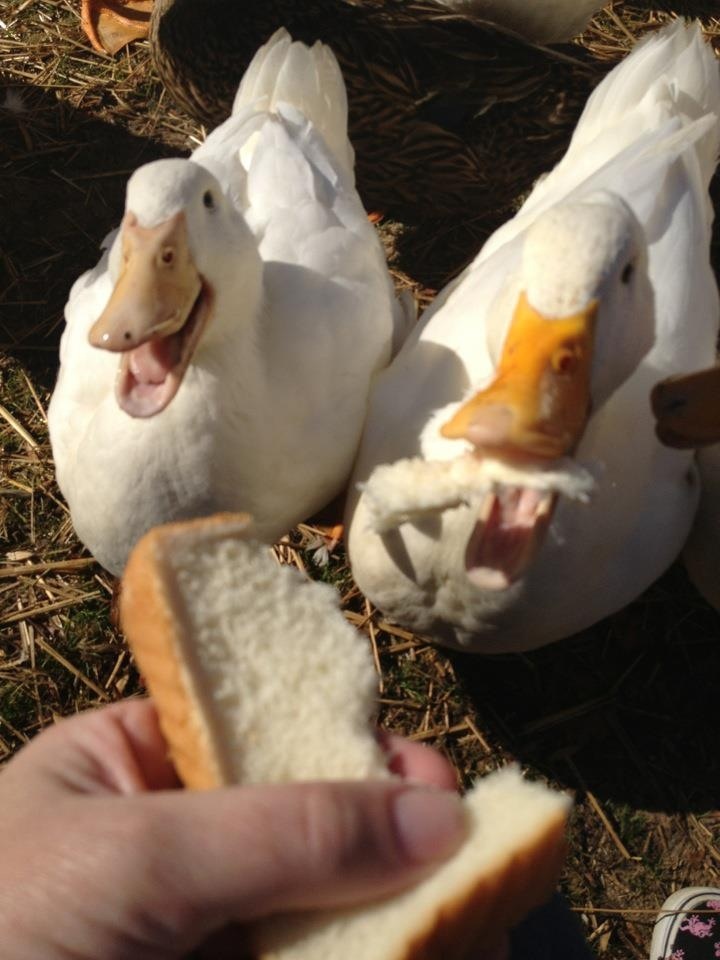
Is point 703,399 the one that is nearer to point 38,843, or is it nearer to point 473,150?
point 38,843

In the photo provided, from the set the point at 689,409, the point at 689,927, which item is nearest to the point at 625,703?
the point at 689,927

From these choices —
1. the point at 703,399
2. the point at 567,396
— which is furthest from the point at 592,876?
the point at 567,396

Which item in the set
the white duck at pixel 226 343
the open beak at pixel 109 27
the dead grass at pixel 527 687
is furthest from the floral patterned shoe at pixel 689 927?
the open beak at pixel 109 27

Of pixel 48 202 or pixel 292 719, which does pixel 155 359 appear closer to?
pixel 292 719

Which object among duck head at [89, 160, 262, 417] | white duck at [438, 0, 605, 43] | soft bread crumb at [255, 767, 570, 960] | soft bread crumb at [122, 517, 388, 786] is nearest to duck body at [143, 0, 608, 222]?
white duck at [438, 0, 605, 43]

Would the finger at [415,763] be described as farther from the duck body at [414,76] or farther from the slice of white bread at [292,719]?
the duck body at [414,76]

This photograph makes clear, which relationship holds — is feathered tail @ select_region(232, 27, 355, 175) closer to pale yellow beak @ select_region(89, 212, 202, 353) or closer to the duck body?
the duck body

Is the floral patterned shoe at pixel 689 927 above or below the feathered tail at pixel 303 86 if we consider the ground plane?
below
